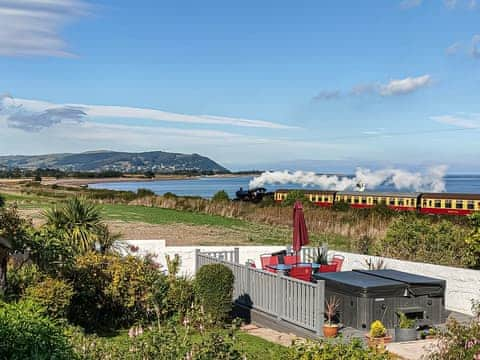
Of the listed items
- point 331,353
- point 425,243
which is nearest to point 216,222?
point 425,243

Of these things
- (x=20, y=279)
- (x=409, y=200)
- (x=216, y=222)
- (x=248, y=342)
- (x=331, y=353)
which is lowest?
(x=248, y=342)

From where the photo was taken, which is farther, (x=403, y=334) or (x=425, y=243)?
(x=425, y=243)

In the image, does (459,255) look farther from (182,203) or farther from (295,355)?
(182,203)

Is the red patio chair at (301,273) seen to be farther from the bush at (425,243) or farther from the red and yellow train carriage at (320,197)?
the red and yellow train carriage at (320,197)

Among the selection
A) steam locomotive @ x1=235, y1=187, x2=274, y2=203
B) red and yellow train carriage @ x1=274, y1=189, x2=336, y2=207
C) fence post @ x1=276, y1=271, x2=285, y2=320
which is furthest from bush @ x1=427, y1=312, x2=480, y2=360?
steam locomotive @ x1=235, y1=187, x2=274, y2=203

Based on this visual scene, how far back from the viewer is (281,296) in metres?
9.85

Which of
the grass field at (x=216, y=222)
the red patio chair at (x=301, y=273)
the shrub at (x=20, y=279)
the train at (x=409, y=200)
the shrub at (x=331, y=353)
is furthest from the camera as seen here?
the train at (x=409, y=200)

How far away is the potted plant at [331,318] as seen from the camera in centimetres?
868

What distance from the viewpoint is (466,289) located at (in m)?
10.9

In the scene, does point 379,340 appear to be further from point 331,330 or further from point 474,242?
point 474,242

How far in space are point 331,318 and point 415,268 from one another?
3.03 metres

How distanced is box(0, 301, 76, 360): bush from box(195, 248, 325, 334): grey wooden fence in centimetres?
386

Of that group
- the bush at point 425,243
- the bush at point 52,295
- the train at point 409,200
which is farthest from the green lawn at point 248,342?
the train at point 409,200

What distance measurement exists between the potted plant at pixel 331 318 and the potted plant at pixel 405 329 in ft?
2.94
